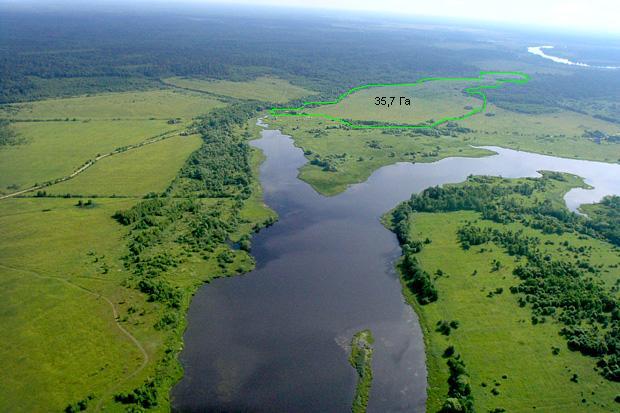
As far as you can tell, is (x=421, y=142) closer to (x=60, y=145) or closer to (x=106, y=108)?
(x=60, y=145)

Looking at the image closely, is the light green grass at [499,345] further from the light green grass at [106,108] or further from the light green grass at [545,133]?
the light green grass at [106,108]

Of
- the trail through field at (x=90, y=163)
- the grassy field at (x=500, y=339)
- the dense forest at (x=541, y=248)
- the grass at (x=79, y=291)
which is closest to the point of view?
the grassy field at (x=500, y=339)

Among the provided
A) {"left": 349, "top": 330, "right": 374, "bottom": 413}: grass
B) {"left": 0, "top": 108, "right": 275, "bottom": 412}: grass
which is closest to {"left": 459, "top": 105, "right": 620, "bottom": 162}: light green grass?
{"left": 0, "top": 108, "right": 275, "bottom": 412}: grass

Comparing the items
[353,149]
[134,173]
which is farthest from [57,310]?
[353,149]

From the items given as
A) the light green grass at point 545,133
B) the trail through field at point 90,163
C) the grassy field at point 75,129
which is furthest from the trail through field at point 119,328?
the light green grass at point 545,133

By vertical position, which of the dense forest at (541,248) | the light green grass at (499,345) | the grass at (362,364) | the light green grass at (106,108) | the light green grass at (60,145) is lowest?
the grass at (362,364)

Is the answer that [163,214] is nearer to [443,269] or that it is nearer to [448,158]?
[443,269]
